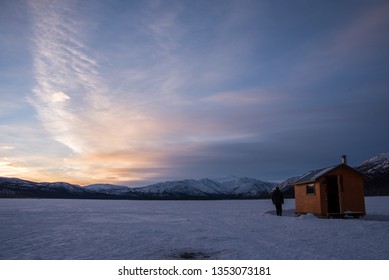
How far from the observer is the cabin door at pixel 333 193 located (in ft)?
83.0

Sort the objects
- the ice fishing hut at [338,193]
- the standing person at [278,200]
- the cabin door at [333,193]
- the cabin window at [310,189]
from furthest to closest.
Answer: the standing person at [278,200] → the cabin door at [333,193] → the cabin window at [310,189] → the ice fishing hut at [338,193]

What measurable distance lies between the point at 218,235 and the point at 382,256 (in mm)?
6988

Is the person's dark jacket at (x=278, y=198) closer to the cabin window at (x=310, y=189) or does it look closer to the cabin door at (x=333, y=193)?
the cabin window at (x=310, y=189)

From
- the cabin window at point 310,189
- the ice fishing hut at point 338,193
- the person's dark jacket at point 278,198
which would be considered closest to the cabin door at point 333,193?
the ice fishing hut at point 338,193

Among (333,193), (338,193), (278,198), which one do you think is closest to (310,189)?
(333,193)

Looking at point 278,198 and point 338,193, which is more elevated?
point 338,193

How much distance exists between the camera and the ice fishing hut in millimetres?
23766

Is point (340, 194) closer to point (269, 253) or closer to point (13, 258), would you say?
point (269, 253)

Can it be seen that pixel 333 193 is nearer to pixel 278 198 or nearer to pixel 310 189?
pixel 310 189

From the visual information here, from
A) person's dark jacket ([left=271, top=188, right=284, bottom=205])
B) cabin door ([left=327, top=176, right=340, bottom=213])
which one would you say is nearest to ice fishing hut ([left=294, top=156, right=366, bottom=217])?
cabin door ([left=327, top=176, right=340, bottom=213])

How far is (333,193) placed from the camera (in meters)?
25.6

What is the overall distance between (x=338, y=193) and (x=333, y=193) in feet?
3.75

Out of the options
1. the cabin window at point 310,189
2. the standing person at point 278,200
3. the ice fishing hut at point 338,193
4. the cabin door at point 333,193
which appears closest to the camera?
the ice fishing hut at point 338,193
